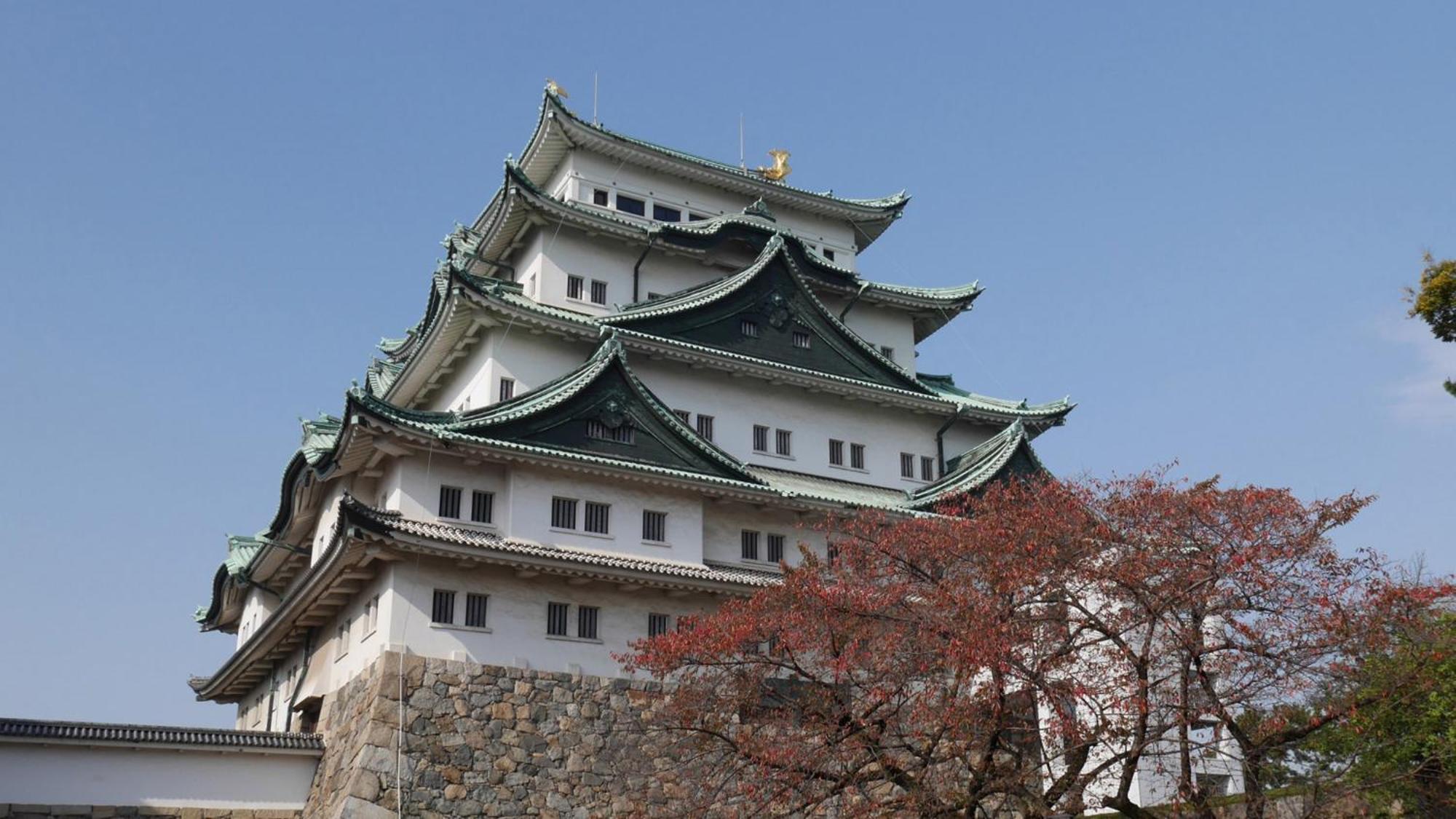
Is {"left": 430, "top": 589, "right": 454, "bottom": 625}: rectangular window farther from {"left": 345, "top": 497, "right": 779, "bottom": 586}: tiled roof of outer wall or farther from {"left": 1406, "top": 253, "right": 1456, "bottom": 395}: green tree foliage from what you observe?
→ {"left": 1406, "top": 253, "right": 1456, "bottom": 395}: green tree foliage

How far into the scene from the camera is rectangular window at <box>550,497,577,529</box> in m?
26.8

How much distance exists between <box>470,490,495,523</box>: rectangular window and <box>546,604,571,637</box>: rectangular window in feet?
7.60

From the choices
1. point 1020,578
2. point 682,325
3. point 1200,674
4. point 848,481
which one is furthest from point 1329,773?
point 682,325

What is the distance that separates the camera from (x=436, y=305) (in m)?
33.7

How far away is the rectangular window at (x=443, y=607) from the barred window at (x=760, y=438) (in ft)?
32.4

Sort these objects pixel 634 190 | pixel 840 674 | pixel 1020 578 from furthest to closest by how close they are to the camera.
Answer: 1. pixel 634 190
2. pixel 840 674
3. pixel 1020 578

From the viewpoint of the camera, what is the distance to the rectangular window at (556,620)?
25641 mm

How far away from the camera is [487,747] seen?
23719 mm

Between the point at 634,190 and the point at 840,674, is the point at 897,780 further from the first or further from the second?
the point at 634,190

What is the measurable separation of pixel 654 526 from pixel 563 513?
209 centimetres

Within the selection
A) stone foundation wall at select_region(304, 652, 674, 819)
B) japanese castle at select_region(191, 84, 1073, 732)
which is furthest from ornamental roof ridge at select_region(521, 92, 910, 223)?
stone foundation wall at select_region(304, 652, 674, 819)

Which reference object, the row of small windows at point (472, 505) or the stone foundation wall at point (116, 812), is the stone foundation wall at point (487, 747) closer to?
the stone foundation wall at point (116, 812)

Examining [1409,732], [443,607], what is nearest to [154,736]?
[443,607]

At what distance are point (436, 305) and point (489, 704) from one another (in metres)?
13.1
